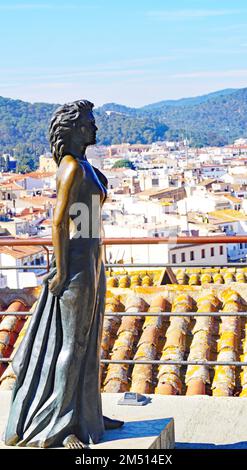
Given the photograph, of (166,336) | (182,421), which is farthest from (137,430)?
(166,336)

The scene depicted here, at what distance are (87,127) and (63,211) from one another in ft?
1.28

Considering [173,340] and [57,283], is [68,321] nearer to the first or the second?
[57,283]

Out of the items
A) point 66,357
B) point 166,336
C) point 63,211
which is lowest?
point 166,336

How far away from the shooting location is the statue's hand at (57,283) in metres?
3.98

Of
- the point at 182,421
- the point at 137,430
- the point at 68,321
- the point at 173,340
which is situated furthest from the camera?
the point at 173,340

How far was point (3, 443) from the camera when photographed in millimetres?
4117

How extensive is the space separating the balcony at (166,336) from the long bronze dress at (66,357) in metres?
1.57

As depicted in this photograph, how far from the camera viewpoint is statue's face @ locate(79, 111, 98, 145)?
4.03 metres

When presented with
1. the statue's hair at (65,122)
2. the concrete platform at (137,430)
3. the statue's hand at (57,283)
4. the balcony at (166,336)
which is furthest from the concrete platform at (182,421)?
the statue's hair at (65,122)

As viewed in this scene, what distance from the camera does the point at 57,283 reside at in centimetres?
399

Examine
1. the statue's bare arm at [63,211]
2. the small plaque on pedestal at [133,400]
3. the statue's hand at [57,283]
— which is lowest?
the small plaque on pedestal at [133,400]

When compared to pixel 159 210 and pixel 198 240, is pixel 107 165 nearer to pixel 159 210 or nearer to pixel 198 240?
pixel 159 210

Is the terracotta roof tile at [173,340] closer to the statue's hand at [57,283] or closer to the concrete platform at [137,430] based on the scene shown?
the concrete platform at [137,430]

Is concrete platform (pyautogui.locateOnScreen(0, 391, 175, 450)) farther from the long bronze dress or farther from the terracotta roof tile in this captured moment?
the terracotta roof tile
